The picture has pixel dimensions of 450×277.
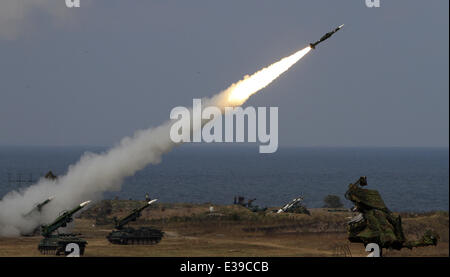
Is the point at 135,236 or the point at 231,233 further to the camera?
the point at 231,233

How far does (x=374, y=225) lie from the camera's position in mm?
52156

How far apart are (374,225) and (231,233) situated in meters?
28.2

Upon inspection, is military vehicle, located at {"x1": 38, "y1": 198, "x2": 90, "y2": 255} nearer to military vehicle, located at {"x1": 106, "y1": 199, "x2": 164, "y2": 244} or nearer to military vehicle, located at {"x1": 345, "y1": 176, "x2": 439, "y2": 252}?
military vehicle, located at {"x1": 106, "y1": 199, "x2": 164, "y2": 244}

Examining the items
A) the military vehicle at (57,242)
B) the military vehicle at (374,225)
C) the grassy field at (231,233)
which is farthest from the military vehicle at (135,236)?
the military vehicle at (374,225)

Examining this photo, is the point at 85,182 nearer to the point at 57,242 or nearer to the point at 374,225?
the point at 57,242

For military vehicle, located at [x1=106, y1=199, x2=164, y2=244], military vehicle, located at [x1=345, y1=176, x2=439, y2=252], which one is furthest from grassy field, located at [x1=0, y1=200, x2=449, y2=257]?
military vehicle, located at [x1=345, y1=176, x2=439, y2=252]

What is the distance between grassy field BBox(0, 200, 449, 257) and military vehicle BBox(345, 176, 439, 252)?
1020 cm

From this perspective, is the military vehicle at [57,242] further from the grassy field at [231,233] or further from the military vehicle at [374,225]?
the military vehicle at [374,225]

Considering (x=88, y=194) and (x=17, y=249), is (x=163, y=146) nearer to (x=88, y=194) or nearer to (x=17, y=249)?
(x=88, y=194)

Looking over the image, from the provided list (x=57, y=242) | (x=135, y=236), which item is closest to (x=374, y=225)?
(x=57, y=242)

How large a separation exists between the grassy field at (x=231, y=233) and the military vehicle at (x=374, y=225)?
10.2 metres

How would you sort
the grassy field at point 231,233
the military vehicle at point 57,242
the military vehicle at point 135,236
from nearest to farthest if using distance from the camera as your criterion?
the military vehicle at point 57,242 → the grassy field at point 231,233 → the military vehicle at point 135,236

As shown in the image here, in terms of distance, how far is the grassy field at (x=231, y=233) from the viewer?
66500mm
